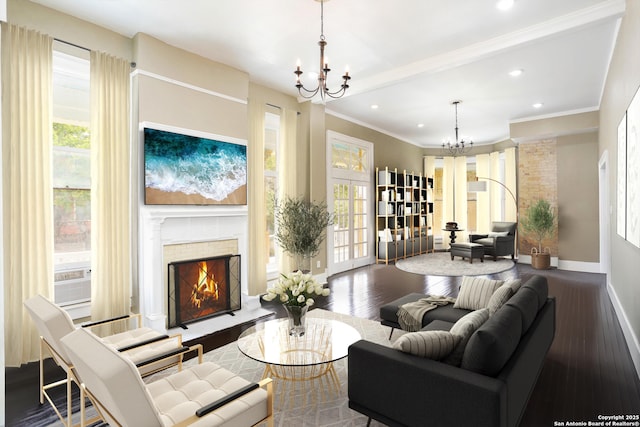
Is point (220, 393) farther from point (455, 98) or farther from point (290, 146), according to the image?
point (455, 98)

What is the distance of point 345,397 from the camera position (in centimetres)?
257

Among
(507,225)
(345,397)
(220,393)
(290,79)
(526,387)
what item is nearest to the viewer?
Answer: (220,393)

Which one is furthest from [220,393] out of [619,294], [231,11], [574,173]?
[574,173]

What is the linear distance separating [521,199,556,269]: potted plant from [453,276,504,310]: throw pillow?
5070mm

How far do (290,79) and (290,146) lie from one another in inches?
42.2

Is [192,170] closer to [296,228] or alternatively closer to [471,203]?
[296,228]

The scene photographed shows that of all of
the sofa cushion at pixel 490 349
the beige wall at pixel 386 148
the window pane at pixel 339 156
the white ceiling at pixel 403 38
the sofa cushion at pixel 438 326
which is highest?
the white ceiling at pixel 403 38

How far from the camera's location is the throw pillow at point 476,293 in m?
3.26

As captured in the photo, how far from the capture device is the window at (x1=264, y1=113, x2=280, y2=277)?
220 inches

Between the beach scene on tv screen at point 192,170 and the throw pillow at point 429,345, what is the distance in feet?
10.3

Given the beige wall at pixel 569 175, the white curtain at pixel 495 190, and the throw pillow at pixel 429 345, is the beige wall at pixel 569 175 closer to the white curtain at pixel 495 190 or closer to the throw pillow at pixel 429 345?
the white curtain at pixel 495 190

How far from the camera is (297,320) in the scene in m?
2.74

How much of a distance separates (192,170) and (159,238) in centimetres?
91

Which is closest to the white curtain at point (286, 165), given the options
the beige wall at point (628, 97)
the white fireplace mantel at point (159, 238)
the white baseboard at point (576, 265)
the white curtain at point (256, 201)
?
the white curtain at point (256, 201)
